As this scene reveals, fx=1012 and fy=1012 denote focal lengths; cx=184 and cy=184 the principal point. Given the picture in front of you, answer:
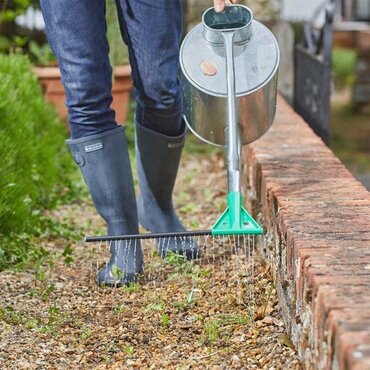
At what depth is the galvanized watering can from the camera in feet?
9.01

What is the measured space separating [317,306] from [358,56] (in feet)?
21.7

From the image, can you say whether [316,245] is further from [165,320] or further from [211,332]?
[165,320]

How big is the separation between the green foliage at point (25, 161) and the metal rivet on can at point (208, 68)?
2.64 feet

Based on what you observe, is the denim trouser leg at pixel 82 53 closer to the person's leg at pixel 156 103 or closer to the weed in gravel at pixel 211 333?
the person's leg at pixel 156 103

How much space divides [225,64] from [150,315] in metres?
0.71

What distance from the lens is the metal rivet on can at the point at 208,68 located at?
2764 mm

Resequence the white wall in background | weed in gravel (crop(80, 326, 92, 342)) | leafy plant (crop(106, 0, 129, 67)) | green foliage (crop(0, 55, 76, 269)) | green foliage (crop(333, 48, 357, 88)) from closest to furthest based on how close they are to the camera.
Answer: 1. weed in gravel (crop(80, 326, 92, 342))
2. green foliage (crop(0, 55, 76, 269))
3. leafy plant (crop(106, 0, 129, 67))
4. the white wall in background
5. green foliage (crop(333, 48, 357, 88))

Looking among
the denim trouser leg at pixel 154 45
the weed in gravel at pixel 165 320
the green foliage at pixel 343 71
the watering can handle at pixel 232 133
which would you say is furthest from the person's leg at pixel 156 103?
the green foliage at pixel 343 71

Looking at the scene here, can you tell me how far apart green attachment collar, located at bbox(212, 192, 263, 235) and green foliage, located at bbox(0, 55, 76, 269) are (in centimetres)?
82

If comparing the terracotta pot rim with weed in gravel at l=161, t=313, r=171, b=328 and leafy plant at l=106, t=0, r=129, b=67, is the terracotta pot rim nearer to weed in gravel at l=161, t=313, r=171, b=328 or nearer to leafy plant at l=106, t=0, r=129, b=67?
leafy plant at l=106, t=0, r=129, b=67

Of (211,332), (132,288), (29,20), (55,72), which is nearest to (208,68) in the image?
(132,288)

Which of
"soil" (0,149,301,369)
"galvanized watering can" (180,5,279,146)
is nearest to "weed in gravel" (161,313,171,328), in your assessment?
"soil" (0,149,301,369)

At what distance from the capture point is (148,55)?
282 cm

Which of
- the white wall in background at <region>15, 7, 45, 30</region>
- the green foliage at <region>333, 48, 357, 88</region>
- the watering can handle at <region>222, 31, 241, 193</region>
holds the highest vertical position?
the watering can handle at <region>222, 31, 241, 193</region>
